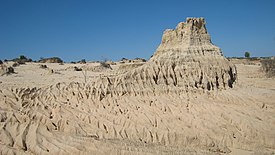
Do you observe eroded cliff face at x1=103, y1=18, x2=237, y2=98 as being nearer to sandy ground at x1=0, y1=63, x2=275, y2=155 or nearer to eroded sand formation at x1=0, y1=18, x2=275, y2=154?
eroded sand formation at x1=0, y1=18, x2=275, y2=154

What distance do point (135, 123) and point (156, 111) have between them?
0.88m

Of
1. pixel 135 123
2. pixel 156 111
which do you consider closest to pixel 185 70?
pixel 156 111

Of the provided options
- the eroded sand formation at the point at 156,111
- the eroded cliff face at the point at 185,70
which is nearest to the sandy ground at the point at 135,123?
the eroded sand formation at the point at 156,111

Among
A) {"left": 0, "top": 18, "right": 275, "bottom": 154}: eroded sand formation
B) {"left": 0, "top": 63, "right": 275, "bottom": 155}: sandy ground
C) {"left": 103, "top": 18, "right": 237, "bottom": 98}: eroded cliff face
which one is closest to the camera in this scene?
{"left": 0, "top": 63, "right": 275, "bottom": 155}: sandy ground

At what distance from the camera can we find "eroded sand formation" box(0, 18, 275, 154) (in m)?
5.98

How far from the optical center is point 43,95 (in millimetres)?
7840

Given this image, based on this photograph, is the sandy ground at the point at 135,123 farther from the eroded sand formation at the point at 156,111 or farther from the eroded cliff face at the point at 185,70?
the eroded cliff face at the point at 185,70

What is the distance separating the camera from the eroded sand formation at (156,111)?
598 centimetres

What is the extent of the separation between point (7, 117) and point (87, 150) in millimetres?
2942

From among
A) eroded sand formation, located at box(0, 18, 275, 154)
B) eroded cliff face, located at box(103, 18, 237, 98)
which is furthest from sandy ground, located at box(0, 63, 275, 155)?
eroded cliff face, located at box(103, 18, 237, 98)

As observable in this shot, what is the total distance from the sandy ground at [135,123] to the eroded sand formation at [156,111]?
2cm

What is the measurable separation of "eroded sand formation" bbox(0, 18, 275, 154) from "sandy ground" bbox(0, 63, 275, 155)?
0.08 ft

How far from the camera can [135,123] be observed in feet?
22.6

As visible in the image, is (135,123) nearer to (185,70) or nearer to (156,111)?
(156,111)
